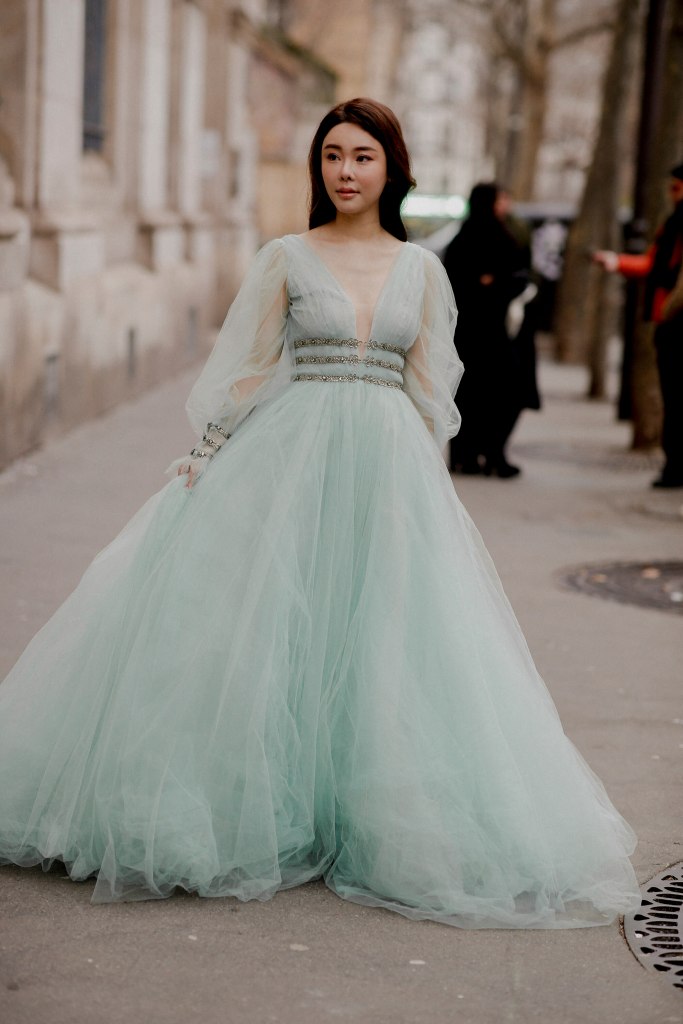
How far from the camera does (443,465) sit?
477cm

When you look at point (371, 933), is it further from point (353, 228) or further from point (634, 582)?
point (634, 582)

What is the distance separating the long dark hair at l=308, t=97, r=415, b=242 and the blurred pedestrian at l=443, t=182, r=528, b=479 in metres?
8.28

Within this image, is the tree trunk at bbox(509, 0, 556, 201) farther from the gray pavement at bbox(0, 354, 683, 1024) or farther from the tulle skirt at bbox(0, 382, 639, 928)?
the tulle skirt at bbox(0, 382, 639, 928)

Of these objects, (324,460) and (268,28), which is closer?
(324,460)

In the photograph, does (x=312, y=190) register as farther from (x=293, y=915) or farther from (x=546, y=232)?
(x=546, y=232)

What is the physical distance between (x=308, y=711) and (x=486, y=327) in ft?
30.2

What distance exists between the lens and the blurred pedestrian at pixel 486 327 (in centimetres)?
1315

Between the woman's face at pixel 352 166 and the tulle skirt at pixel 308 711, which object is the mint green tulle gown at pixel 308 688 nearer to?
the tulle skirt at pixel 308 711

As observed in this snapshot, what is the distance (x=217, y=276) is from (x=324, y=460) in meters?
19.2

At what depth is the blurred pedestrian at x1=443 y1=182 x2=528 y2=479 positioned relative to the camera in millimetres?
13148

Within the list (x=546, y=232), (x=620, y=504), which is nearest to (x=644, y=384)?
(x=620, y=504)

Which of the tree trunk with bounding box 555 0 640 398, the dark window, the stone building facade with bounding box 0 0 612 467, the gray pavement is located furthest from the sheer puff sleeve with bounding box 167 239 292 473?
the tree trunk with bounding box 555 0 640 398

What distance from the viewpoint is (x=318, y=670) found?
4.43 meters

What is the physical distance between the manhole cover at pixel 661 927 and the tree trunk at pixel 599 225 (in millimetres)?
15312
